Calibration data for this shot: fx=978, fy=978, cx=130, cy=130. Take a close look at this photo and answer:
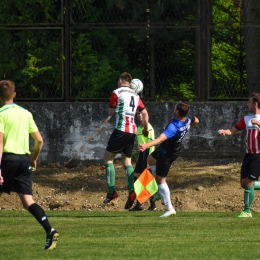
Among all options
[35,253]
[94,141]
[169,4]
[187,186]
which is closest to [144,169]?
[187,186]

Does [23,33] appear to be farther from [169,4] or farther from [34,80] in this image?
[169,4]

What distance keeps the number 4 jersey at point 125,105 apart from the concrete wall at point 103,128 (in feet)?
11.0

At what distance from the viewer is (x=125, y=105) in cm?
1438

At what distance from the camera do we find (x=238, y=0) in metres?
18.3

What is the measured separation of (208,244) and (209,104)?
781cm

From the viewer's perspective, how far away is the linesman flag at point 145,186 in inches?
558

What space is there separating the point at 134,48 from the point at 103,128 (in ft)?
5.22

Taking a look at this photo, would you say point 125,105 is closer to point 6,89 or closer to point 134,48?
point 134,48

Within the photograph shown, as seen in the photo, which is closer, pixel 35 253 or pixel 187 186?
pixel 35 253

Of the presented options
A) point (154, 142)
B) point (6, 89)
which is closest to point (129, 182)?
point (154, 142)

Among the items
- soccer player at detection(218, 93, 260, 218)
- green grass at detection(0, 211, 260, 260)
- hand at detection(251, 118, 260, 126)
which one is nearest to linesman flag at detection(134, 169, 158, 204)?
green grass at detection(0, 211, 260, 260)

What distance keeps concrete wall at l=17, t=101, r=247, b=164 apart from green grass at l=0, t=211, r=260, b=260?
3.85m

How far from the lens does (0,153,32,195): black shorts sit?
386 inches

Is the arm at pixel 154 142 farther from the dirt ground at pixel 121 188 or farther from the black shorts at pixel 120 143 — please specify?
the dirt ground at pixel 121 188
